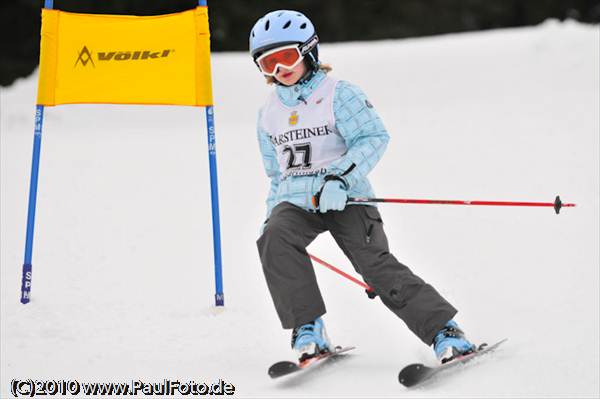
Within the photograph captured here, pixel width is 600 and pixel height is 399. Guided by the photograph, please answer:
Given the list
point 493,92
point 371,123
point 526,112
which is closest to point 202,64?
point 371,123

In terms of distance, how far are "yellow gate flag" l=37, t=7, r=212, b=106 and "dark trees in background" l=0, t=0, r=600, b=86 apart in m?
12.4

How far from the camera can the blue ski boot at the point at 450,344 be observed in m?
3.82

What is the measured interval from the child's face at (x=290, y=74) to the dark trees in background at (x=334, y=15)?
14.1 metres

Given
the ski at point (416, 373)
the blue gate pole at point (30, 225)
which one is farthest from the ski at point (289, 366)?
the blue gate pole at point (30, 225)

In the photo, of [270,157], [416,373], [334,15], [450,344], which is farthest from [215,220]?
[334,15]

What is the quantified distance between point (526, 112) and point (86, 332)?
600 centimetres

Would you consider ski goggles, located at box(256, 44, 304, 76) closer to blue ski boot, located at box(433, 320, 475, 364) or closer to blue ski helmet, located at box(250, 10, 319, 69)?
blue ski helmet, located at box(250, 10, 319, 69)

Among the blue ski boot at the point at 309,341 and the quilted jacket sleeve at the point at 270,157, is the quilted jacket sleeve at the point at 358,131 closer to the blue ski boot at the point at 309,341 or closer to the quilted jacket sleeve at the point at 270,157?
the quilted jacket sleeve at the point at 270,157

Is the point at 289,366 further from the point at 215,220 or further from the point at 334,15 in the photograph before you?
the point at 334,15

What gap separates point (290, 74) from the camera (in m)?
4.27

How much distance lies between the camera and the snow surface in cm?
426

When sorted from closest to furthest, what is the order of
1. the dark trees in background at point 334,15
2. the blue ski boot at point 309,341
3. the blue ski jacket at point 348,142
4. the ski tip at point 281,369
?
the ski tip at point 281,369
the blue ski boot at point 309,341
the blue ski jacket at point 348,142
the dark trees in background at point 334,15

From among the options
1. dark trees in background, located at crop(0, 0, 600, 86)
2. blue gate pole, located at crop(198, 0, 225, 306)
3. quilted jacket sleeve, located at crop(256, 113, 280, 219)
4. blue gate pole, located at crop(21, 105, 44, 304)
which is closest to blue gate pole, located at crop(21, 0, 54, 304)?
blue gate pole, located at crop(21, 105, 44, 304)

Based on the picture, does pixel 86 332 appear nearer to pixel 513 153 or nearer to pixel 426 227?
pixel 426 227
